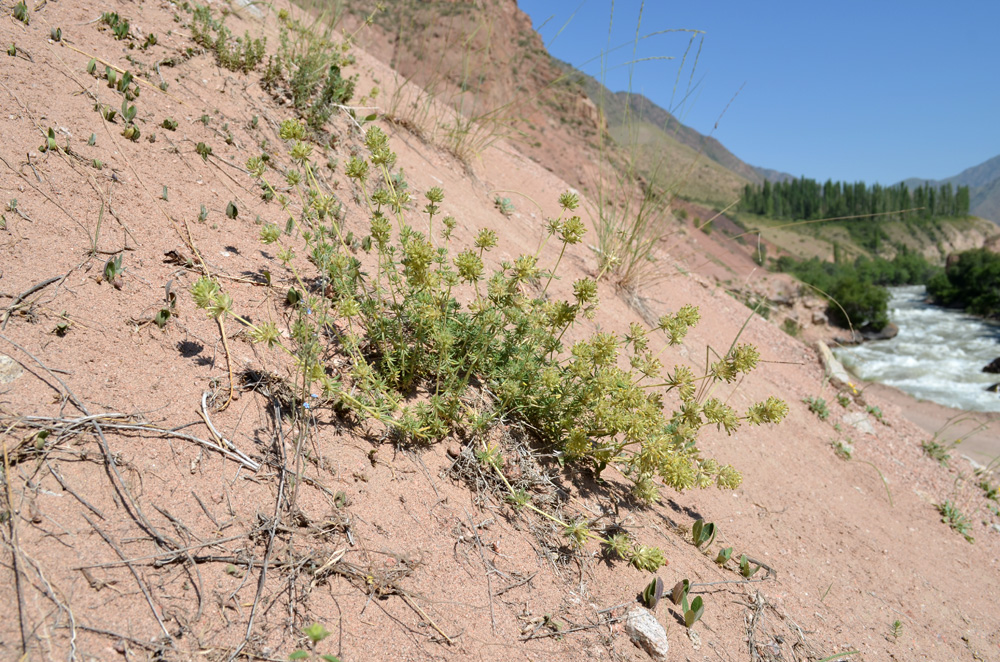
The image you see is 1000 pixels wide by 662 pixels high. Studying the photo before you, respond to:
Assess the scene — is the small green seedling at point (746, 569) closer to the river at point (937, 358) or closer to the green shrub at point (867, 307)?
the river at point (937, 358)

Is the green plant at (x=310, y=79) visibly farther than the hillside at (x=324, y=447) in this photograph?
Yes

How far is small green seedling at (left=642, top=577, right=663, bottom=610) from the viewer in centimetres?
204

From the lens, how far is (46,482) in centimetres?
155

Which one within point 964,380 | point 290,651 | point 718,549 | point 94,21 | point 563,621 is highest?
point 964,380

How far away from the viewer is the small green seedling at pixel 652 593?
80.1 inches

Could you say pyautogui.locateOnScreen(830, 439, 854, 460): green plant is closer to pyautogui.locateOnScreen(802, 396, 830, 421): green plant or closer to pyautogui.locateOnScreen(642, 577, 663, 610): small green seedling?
pyautogui.locateOnScreen(802, 396, 830, 421): green plant

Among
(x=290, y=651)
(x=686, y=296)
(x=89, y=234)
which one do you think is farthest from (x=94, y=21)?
(x=686, y=296)

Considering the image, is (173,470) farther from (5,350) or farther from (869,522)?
(869,522)

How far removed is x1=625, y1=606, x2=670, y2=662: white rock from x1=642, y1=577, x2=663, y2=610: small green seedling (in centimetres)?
8

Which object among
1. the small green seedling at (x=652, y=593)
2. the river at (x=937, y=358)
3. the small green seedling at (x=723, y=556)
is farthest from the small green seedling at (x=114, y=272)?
the river at (x=937, y=358)

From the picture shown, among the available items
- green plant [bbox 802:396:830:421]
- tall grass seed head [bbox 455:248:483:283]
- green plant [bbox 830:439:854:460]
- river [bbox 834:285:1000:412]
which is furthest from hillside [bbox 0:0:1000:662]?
river [bbox 834:285:1000:412]

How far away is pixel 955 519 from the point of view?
4105mm

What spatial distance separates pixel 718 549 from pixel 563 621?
1.04 m

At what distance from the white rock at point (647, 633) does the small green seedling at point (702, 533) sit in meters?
0.62
